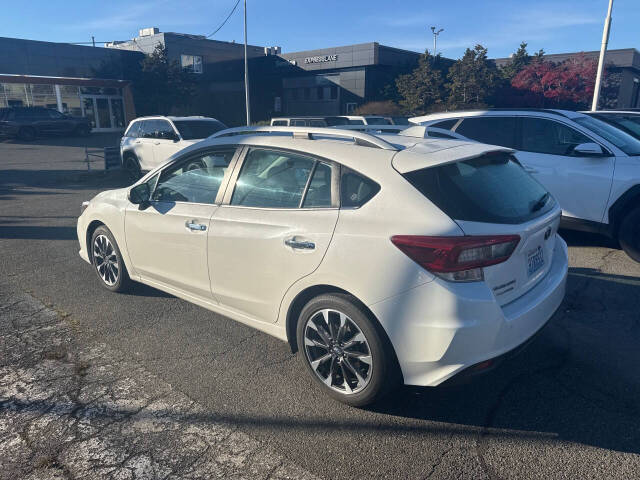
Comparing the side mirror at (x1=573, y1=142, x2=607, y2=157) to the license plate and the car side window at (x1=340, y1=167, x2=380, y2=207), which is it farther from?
the car side window at (x1=340, y1=167, x2=380, y2=207)

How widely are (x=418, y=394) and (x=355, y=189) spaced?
141 centimetres

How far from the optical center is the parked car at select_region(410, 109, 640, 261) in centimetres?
586

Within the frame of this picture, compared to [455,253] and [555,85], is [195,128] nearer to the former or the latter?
[455,253]

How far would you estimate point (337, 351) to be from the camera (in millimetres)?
3074

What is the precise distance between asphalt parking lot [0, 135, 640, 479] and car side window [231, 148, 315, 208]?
3.99 feet

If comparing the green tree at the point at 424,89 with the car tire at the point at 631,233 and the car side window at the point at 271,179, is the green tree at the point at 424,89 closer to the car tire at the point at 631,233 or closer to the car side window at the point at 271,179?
the car tire at the point at 631,233

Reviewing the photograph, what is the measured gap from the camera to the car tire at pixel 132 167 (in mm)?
13914

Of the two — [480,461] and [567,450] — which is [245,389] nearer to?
[480,461]

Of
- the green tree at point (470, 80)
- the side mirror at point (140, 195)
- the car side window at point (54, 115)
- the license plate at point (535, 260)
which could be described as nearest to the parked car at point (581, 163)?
Result: the license plate at point (535, 260)

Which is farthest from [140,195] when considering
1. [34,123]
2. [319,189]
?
[34,123]

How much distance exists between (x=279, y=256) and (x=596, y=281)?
3.81m

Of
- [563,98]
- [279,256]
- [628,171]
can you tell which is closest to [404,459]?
[279,256]

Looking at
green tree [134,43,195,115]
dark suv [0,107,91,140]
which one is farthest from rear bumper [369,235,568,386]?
green tree [134,43,195,115]

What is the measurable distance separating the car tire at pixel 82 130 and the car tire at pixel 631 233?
108ft
